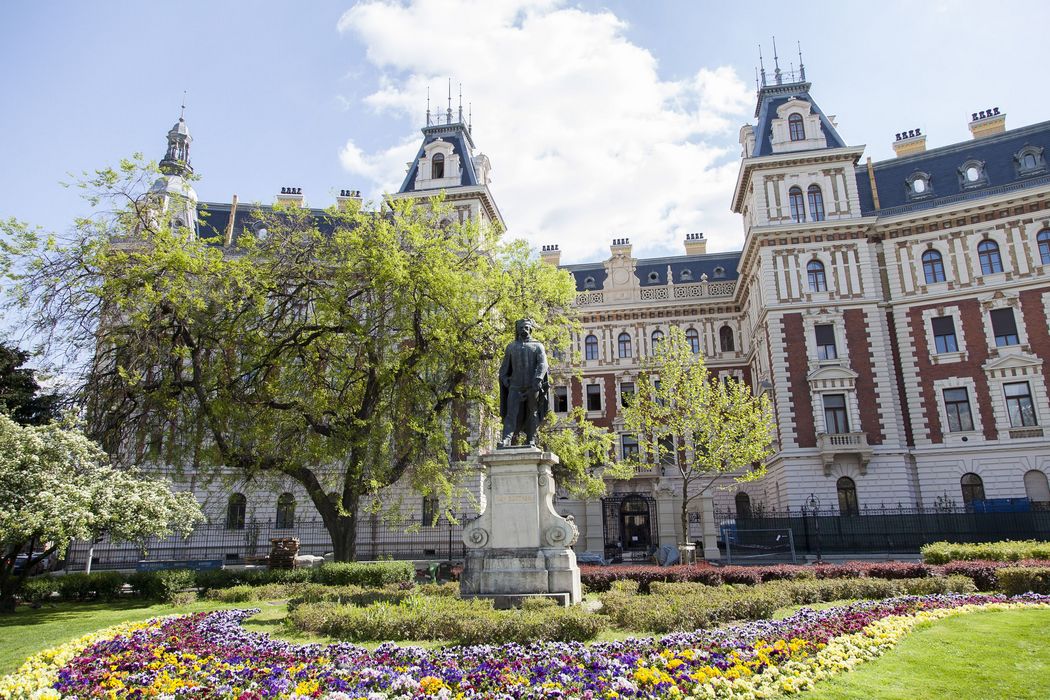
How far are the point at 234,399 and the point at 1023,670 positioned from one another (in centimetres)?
1856

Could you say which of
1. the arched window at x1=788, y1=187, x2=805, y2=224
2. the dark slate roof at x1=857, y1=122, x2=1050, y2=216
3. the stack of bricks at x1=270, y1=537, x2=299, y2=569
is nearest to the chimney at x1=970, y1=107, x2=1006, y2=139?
the dark slate roof at x1=857, y1=122, x2=1050, y2=216

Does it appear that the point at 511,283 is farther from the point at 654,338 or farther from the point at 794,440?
the point at 654,338

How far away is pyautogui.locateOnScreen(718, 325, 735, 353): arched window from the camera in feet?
153

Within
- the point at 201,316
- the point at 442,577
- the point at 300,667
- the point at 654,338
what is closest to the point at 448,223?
the point at 201,316

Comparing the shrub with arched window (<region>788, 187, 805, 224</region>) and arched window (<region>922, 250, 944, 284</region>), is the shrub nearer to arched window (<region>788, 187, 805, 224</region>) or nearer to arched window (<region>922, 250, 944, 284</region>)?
arched window (<region>922, 250, 944, 284</region>)

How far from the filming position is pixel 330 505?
20.7m

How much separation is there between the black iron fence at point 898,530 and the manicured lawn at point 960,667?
16.5 m

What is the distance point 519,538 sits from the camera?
12.3 m

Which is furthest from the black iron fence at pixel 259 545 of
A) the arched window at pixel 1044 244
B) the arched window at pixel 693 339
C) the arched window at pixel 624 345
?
the arched window at pixel 1044 244

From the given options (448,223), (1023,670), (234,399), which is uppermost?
(448,223)

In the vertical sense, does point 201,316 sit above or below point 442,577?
above

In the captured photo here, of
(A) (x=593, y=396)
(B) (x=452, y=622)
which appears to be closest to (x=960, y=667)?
(B) (x=452, y=622)

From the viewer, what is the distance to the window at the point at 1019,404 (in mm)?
33344

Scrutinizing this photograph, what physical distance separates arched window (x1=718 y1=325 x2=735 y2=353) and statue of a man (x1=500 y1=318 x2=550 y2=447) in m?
35.5
